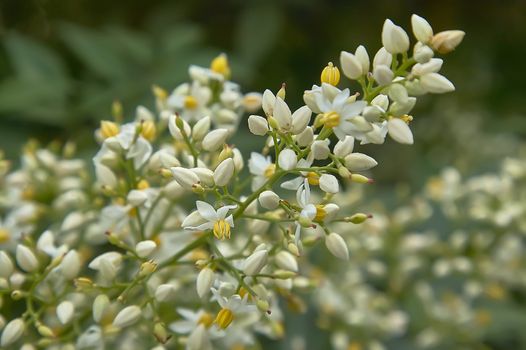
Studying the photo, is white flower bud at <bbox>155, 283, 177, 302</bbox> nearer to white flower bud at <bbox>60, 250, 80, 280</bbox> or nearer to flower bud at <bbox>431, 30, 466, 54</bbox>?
white flower bud at <bbox>60, 250, 80, 280</bbox>

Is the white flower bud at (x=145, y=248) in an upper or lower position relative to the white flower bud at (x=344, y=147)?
lower

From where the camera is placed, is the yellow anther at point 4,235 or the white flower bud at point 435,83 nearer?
the white flower bud at point 435,83

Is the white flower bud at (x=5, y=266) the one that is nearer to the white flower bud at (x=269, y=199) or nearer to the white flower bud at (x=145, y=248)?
the white flower bud at (x=145, y=248)

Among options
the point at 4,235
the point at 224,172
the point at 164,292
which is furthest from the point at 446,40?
the point at 4,235

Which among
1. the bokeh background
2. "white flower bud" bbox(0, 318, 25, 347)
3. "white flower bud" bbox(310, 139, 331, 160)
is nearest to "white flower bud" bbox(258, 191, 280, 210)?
"white flower bud" bbox(310, 139, 331, 160)

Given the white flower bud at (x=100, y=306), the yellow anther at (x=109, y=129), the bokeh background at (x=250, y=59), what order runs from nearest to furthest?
1. the white flower bud at (x=100, y=306)
2. the yellow anther at (x=109, y=129)
3. the bokeh background at (x=250, y=59)

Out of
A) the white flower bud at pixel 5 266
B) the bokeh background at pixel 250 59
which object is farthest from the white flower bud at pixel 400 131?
the bokeh background at pixel 250 59
